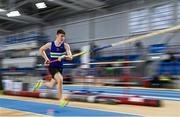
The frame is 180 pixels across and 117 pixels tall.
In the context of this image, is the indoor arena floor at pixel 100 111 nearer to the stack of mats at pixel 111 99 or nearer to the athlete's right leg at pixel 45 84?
the stack of mats at pixel 111 99

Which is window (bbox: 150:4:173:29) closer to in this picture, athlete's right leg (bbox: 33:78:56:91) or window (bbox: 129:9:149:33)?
window (bbox: 129:9:149:33)

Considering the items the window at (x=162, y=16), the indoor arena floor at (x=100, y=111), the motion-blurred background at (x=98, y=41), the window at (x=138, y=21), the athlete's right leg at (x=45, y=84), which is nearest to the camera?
the indoor arena floor at (x=100, y=111)

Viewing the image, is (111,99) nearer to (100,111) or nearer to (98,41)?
(100,111)

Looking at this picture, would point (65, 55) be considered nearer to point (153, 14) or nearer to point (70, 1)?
point (153, 14)

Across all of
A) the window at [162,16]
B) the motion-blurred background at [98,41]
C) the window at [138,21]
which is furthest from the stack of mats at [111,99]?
the window at [138,21]

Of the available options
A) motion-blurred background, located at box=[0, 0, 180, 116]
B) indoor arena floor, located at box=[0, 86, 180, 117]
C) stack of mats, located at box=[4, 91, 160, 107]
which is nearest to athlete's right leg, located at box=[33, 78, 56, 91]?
indoor arena floor, located at box=[0, 86, 180, 117]

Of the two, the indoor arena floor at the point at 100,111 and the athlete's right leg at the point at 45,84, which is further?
the athlete's right leg at the point at 45,84

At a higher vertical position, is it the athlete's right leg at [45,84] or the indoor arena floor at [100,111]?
the athlete's right leg at [45,84]

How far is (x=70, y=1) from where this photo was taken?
1841 centimetres

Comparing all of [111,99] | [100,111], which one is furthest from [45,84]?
[100,111]

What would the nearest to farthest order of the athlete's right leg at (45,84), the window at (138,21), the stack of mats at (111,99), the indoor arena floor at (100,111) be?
the indoor arena floor at (100,111), the stack of mats at (111,99), the athlete's right leg at (45,84), the window at (138,21)

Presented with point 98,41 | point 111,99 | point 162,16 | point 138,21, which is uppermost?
point 162,16

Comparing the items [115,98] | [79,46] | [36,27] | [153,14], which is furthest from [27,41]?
[115,98]

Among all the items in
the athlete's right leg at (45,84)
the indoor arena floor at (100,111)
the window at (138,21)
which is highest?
the window at (138,21)
